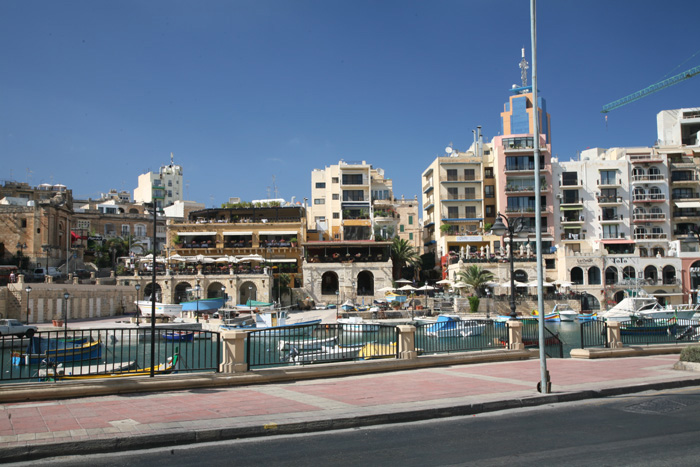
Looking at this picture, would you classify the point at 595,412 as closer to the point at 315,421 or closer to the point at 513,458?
the point at 513,458

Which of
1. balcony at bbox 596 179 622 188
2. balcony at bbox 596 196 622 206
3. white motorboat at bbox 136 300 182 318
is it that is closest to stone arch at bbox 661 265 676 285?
balcony at bbox 596 196 622 206

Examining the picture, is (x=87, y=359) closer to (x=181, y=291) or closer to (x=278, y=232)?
(x=181, y=291)

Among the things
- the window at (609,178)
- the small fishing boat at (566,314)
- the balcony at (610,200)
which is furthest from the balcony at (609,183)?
the small fishing boat at (566,314)

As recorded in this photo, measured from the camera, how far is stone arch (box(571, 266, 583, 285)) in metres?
57.1

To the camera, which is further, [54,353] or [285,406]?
[54,353]

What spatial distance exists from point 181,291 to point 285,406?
52113 mm

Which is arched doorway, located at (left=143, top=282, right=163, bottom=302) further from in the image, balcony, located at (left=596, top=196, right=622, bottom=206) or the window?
the window

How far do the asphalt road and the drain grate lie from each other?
157 millimetres

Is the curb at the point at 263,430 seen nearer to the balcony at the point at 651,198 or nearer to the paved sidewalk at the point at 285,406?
the paved sidewalk at the point at 285,406

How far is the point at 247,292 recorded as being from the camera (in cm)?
6197

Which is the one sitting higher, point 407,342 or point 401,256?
point 401,256

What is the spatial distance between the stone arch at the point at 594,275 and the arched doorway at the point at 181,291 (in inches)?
1637

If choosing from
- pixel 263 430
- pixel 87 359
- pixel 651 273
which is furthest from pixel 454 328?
pixel 651 273

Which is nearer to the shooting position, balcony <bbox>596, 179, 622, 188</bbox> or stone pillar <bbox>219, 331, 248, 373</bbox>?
stone pillar <bbox>219, 331, 248, 373</bbox>
